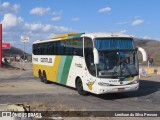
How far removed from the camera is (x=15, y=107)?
32.8 ft

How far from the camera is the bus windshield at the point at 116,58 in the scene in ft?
60.2

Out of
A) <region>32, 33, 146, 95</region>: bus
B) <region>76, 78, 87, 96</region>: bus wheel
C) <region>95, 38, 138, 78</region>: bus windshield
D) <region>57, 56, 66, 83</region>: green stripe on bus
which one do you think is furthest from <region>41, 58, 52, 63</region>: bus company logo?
<region>95, 38, 138, 78</region>: bus windshield

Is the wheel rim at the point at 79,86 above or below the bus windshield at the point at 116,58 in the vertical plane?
below

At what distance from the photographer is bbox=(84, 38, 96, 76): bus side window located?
61.8 feet

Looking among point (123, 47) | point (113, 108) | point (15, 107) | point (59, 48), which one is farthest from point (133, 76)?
point (15, 107)

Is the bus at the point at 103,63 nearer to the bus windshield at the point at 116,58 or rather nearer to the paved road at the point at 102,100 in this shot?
the bus windshield at the point at 116,58

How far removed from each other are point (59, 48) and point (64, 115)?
12.2 meters

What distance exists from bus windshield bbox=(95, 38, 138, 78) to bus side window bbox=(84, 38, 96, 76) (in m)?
0.42

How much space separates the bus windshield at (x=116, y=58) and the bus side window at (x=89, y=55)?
42cm

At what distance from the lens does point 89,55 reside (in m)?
19.2

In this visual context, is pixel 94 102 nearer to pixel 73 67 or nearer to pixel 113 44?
pixel 113 44

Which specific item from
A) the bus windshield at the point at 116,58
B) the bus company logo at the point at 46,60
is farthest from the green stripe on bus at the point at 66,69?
the bus windshield at the point at 116,58

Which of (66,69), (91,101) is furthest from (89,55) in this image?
(66,69)

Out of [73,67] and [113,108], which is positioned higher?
[73,67]
